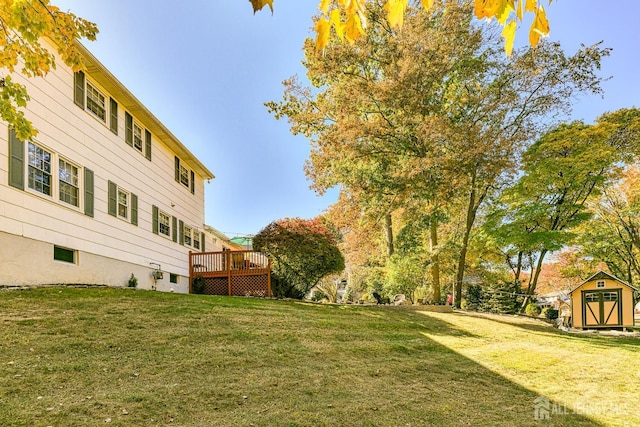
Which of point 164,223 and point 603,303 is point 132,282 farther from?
point 603,303

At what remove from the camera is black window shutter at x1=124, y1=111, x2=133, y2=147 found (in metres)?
12.6

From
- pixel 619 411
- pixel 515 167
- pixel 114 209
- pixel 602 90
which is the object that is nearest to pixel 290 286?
pixel 114 209

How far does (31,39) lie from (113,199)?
7.90m

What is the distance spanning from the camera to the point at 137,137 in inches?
530

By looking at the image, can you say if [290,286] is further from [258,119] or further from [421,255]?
[258,119]

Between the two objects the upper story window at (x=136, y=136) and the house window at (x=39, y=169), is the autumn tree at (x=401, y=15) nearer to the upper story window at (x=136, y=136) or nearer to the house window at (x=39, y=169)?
the house window at (x=39, y=169)

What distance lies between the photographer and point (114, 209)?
11.6 m

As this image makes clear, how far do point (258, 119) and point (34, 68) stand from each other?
16032mm

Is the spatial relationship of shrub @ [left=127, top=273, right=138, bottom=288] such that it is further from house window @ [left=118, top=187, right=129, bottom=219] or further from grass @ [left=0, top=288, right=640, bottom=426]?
grass @ [left=0, top=288, right=640, bottom=426]

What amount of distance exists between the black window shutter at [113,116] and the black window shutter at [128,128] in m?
0.53

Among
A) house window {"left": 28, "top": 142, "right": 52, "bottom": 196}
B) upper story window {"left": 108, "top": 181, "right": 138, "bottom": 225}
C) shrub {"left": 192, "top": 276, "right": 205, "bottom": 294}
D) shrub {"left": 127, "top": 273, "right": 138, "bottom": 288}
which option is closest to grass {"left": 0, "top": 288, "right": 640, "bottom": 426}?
house window {"left": 28, "top": 142, "right": 52, "bottom": 196}

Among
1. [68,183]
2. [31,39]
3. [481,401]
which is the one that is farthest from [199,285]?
[481,401]

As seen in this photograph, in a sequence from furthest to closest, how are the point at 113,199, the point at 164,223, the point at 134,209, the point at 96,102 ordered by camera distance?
the point at 164,223, the point at 134,209, the point at 113,199, the point at 96,102

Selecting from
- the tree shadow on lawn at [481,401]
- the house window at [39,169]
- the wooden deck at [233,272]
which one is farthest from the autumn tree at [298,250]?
the tree shadow on lawn at [481,401]
